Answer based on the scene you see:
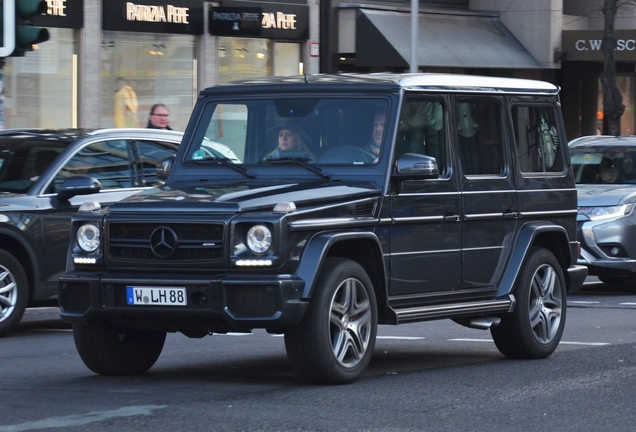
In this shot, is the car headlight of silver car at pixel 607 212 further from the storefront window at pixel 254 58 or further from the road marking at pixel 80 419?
the storefront window at pixel 254 58

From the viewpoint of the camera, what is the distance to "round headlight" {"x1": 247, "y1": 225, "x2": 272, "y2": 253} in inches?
294

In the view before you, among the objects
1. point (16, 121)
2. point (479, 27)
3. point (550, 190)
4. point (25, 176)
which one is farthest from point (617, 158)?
point (479, 27)

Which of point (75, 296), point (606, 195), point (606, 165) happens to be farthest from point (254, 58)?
point (75, 296)

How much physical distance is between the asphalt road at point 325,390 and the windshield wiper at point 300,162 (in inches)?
51.2

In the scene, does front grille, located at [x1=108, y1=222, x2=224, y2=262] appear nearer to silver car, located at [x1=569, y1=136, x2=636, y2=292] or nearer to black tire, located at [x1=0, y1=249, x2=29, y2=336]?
black tire, located at [x1=0, y1=249, x2=29, y2=336]

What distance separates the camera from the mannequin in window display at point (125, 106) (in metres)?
24.3

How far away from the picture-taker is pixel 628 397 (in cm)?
773

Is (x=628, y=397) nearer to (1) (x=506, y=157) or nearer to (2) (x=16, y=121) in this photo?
(1) (x=506, y=157)

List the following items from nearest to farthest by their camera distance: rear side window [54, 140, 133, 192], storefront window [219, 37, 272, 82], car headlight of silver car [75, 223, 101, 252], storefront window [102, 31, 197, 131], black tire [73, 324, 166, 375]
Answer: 1. car headlight of silver car [75, 223, 101, 252]
2. black tire [73, 324, 166, 375]
3. rear side window [54, 140, 133, 192]
4. storefront window [102, 31, 197, 131]
5. storefront window [219, 37, 272, 82]

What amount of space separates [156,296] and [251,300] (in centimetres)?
58

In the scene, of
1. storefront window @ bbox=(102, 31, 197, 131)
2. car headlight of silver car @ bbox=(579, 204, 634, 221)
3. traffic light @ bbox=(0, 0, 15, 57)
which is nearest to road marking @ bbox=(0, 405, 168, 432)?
traffic light @ bbox=(0, 0, 15, 57)

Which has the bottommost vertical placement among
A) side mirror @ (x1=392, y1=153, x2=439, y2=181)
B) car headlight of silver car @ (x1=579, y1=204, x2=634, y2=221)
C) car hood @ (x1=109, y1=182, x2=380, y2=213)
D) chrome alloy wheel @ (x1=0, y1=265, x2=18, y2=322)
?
chrome alloy wheel @ (x1=0, y1=265, x2=18, y2=322)

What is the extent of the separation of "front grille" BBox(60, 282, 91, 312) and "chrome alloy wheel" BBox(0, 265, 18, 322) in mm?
3153

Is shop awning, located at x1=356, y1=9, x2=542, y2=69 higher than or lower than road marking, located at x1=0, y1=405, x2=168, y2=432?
higher
